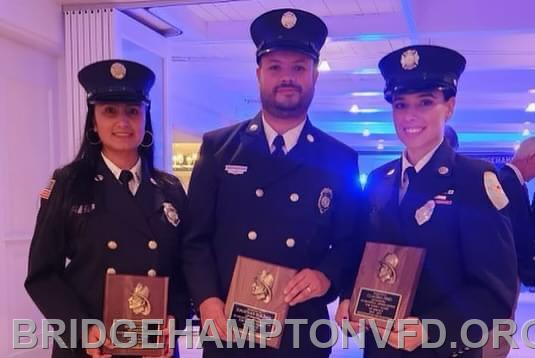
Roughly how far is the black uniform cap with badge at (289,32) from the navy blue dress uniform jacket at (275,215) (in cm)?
24

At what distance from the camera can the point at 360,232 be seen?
5.94 ft

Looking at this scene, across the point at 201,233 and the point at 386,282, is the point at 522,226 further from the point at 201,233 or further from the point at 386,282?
the point at 201,233

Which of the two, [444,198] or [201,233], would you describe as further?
[201,233]

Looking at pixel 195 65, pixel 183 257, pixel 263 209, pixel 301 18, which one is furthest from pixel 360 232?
pixel 195 65

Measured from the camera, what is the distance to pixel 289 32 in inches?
70.0

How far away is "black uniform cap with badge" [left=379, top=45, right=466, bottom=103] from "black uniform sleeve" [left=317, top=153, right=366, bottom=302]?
30 cm

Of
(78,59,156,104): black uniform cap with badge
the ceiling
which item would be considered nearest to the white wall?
the ceiling

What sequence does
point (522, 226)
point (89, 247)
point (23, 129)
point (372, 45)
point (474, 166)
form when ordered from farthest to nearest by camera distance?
point (372, 45) < point (23, 129) < point (522, 226) < point (89, 247) < point (474, 166)

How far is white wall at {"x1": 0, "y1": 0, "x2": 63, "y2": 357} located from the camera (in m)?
3.47

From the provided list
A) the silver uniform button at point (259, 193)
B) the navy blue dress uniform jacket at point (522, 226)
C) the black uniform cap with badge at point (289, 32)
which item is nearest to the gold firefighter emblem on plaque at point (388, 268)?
the silver uniform button at point (259, 193)

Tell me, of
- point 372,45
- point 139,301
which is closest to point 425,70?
point 139,301

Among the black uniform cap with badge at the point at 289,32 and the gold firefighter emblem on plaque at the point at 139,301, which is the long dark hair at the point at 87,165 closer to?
the gold firefighter emblem on plaque at the point at 139,301

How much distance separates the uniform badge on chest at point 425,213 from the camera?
162cm

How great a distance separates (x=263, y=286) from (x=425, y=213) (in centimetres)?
48
